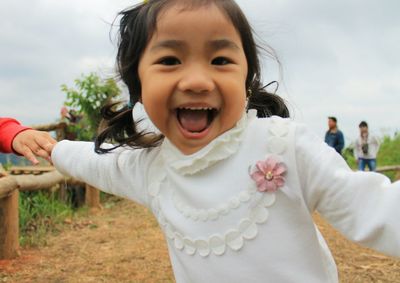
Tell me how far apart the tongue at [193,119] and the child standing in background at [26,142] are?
0.73m

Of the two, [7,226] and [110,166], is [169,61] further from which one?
[7,226]

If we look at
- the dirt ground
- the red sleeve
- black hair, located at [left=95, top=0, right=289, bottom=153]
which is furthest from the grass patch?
black hair, located at [left=95, top=0, right=289, bottom=153]

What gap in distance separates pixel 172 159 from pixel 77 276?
7.14ft

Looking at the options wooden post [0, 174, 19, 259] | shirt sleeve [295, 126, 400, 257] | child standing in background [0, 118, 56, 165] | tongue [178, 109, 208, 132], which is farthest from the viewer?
wooden post [0, 174, 19, 259]

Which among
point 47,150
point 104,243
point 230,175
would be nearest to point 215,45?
point 230,175

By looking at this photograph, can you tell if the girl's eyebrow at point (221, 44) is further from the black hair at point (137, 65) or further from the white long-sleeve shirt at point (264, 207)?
the white long-sleeve shirt at point (264, 207)

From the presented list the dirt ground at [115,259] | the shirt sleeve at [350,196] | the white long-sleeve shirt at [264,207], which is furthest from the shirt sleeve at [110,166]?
→ the dirt ground at [115,259]

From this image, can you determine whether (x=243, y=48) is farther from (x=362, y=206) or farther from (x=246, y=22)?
(x=362, y=206)

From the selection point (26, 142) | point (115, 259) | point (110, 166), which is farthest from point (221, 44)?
point (115, 259)

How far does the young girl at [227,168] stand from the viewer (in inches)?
47.0

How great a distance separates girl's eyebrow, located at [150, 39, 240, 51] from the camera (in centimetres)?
124

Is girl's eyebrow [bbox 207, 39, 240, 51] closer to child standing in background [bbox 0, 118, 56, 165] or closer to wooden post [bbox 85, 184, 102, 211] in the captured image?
child standing in background [bbox 0, 118, 56, 165]

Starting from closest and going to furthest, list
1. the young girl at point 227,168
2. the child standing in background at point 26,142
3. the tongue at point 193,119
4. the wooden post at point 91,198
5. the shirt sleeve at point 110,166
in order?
the young girl at point 227,168 → the tongue at point 193,119 → the shirt sleeve at point 110,166 → the child standing in background at point 26,142 → the wooden post at point 91,198

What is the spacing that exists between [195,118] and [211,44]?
0.20 m
